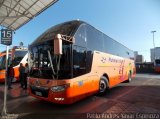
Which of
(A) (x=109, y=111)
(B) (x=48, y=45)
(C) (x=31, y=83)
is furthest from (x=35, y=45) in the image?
(A) (x=109, y=111)

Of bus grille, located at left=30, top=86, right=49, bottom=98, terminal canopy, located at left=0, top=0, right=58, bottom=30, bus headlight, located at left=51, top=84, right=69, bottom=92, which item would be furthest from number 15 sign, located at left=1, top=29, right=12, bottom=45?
terminal canopy, located at left=0, top=0, right=58, bottom=30

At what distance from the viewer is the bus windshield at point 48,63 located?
5.98 meters

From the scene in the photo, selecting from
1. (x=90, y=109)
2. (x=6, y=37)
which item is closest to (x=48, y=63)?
(x=6, y=37)

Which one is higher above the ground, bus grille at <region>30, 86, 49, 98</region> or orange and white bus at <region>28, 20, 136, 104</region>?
orange and white bus at <region>28, 20, 136, 104</region>

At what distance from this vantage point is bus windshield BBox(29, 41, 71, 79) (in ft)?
19.6

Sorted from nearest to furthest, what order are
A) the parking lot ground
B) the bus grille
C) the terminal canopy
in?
the parking lot ground < the bus grille < the terminal canopy

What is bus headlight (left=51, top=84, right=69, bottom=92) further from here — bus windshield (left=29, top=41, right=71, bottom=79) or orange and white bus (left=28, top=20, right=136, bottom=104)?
bus windshield (left=29, top=41, right=71, bottom=79)

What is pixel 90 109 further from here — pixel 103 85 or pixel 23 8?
pixel 23 8

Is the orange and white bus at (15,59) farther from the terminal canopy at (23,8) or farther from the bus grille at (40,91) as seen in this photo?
the bus grille at (40,91)

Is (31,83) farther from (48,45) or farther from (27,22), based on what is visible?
(27,22)

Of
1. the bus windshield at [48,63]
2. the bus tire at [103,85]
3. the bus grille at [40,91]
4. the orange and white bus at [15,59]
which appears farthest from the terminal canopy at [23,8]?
the bus grille at [40,91]

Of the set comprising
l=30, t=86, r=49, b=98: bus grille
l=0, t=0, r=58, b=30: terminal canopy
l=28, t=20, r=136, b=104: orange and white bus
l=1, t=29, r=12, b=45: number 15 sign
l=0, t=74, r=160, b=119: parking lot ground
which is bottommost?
l=0, t=74, r=160, b=119: parking lot ground

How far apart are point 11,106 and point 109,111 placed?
3909 mm

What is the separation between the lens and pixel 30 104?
23.4 ft
